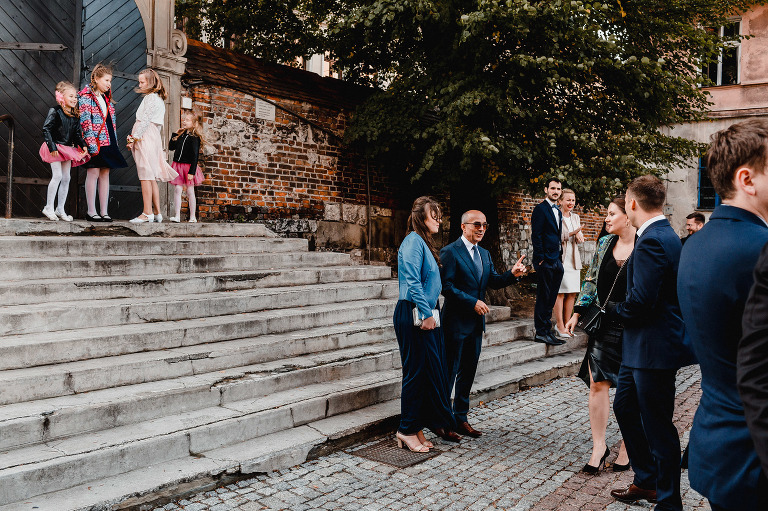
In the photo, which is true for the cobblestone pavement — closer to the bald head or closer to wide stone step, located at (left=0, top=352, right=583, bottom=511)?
wide stone step, located at (left=0, top=352, right=583, bottom=511)

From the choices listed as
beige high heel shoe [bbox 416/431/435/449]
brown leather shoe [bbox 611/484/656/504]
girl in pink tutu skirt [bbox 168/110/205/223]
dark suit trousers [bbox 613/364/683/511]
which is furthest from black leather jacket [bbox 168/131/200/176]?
brown leather shoe [bbox 611/484/656/504]

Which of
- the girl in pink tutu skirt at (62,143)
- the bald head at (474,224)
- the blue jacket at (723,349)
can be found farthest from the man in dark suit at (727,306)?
the girl in pink tutu skirt at (62,143)

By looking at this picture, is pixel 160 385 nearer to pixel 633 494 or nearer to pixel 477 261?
pixel 477 261

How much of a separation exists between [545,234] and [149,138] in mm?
5376

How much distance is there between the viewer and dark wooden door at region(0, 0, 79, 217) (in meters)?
8.79

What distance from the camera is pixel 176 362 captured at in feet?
17.0

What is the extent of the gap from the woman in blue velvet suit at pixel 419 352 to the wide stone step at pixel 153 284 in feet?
8.73

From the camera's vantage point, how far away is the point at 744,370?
5.21 feet

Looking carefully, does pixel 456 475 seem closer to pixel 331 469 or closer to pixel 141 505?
pixel 331 469

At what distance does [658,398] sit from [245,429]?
2.89 m

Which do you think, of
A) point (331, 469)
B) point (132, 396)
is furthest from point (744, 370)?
point (132, 396)

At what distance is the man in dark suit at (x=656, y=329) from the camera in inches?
136

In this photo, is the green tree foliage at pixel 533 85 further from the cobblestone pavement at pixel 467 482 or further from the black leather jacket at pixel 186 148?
the cobblestone pavement at pixel 467 482

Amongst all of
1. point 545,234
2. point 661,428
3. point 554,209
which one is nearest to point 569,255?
point 545,234
